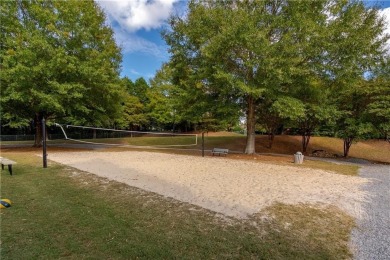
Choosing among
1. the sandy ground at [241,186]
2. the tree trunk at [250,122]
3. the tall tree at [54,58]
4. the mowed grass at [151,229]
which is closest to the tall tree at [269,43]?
the tree trunk at [250,122]

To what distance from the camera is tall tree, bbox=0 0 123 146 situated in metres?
13.7

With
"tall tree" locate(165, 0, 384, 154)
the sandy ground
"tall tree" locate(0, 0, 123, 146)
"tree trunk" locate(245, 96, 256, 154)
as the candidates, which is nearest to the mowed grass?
the sandy ground

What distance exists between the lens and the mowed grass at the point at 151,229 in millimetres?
3322

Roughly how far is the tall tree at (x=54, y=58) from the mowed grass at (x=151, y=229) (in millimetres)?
9958

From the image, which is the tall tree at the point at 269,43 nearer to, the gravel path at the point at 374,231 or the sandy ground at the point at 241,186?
the sandy ground at the point at 241,186

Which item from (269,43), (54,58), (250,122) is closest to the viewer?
(269,43)

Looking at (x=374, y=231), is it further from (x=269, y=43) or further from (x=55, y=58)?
(x=55, y=58)

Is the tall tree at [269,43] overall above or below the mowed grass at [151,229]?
above

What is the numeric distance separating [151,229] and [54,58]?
13.5 metres

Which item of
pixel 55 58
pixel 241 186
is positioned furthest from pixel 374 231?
pixel 55 58

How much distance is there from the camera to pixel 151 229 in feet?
13.2

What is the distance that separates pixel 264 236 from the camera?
152 inches

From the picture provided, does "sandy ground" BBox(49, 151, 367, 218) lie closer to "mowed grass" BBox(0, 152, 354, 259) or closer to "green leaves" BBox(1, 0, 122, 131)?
"mowed grass" BBox(0, 152, 354, 259)

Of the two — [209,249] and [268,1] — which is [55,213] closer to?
[209,249]
